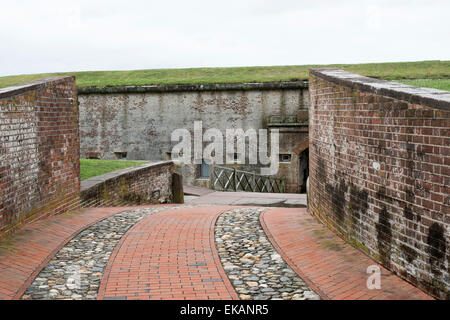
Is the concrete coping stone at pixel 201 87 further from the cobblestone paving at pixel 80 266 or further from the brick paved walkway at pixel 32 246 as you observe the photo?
the cobblestone paving at pixel 80 266

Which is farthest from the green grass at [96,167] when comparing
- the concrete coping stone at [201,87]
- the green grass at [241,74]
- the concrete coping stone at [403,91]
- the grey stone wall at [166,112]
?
the green grass at [241,74]

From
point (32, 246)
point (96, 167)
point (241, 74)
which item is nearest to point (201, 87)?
point (241, 74)

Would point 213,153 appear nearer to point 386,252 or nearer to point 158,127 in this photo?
point 158,127

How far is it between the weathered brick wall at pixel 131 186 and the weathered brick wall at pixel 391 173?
4883 mm

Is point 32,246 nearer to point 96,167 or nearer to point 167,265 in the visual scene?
point 167,265

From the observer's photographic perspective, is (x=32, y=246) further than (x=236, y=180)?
No

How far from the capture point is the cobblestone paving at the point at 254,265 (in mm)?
5020

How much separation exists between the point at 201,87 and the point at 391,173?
16.7m

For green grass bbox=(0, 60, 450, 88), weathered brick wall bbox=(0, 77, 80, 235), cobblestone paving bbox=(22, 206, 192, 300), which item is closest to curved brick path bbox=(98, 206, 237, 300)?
cobblestone paving bbox=(22, 206, 192, 300)

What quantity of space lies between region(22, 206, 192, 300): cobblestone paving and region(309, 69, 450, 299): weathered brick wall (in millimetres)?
3114

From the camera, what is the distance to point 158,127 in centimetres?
2216

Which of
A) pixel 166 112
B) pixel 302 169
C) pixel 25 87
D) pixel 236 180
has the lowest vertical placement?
pixel 236 180

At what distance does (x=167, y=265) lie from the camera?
5.91 meters
